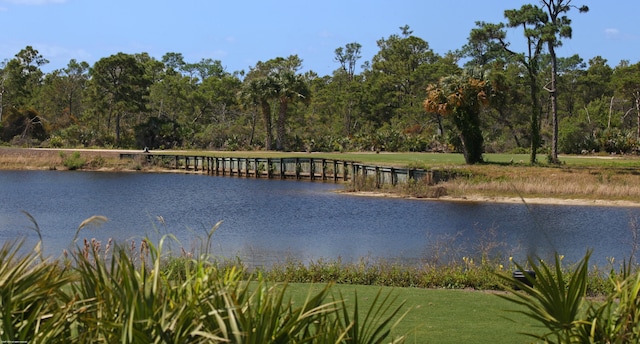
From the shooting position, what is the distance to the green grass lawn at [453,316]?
30.8 ft

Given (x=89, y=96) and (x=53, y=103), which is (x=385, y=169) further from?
(x=53, y=103)

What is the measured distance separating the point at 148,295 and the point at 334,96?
95851mm

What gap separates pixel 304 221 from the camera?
31.2m

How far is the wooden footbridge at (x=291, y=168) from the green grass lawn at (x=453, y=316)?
101 feet

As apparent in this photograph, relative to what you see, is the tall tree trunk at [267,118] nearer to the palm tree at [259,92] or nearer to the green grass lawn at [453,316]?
the palm tree at [259,92]

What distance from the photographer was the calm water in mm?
22984

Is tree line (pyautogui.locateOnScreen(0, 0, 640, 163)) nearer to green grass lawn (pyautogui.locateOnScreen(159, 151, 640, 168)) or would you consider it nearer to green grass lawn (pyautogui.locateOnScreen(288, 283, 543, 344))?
green grass lawn (pyautogui.locateOnScreen(159, 151, 640, 168))

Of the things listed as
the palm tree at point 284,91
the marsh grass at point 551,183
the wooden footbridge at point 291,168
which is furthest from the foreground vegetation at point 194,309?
the palm tree at point 284,91

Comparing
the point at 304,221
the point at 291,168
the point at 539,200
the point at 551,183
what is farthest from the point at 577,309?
the point at 291,168

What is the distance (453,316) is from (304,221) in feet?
67.9

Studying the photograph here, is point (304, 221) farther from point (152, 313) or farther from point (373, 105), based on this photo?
point (373, 105)

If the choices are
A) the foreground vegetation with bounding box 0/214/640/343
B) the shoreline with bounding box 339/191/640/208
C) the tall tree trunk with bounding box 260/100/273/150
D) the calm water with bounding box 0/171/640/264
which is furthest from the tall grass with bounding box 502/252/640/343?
the tall tree trunk with bounding box 260/100/273/150

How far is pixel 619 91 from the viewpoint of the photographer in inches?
3241

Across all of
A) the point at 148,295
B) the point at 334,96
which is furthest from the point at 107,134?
the point at 148,295
